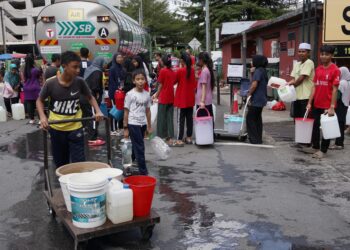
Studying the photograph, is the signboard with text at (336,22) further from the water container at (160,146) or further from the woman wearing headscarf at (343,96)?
the water container at (160,146)

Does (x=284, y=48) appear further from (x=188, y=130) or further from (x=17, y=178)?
(x=17, y=178)

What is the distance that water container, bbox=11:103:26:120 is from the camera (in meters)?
12.5

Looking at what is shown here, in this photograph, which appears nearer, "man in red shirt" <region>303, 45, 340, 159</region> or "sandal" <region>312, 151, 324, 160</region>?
"man in red shirt" <region>303, 45, 340, 159</region>

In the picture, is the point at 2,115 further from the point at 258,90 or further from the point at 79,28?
the point at 258,90

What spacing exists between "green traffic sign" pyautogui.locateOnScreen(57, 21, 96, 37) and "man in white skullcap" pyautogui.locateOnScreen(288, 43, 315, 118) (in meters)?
6.08

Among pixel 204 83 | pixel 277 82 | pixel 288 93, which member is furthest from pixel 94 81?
pixel 288 93

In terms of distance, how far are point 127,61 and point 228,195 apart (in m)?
4.60

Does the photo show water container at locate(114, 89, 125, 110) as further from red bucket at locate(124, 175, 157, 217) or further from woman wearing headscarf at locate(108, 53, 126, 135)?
red bucket at locate(124, 175, 157, 217)

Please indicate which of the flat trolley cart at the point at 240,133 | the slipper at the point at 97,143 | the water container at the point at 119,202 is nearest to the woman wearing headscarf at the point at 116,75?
the slipper at the point at 97,143

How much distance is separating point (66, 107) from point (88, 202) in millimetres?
1500

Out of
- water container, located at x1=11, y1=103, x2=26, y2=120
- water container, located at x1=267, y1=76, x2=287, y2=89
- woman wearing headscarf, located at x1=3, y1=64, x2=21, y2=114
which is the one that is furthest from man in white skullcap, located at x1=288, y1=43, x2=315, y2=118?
woman wearing headscarf, located at x1=3, y1=64, x2=21, y2=114

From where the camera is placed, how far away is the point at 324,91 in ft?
24.0

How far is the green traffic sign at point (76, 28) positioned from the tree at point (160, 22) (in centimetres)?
4722

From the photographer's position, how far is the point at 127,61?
9.29m
